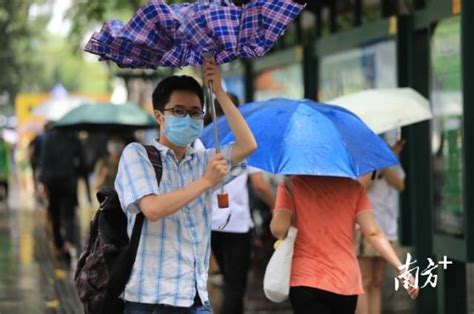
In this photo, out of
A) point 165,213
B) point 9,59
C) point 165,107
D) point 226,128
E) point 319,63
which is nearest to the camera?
point 165,213

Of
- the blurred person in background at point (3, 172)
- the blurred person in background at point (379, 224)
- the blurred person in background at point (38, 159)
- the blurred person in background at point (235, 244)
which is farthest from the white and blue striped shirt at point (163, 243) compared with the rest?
the blurred person in background at point (3, 172)

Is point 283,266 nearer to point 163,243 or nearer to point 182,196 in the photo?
point 163,243

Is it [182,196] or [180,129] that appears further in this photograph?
[180,129]

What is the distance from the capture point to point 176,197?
4188mm

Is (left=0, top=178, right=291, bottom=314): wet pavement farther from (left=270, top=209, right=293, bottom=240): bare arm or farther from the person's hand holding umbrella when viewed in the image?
the person's hand holding umbrella

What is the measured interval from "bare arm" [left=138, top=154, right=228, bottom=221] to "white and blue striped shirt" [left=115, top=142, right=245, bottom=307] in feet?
0.23

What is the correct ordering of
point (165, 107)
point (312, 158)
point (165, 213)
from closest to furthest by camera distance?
point (165, 213), point (165, 107), point (312, 158)

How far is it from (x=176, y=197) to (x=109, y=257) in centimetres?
41

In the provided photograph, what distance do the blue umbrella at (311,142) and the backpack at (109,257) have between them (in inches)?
41.8

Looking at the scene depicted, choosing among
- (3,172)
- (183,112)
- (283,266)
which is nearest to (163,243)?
(183,112)

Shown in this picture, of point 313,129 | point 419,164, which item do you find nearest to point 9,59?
point 419,164

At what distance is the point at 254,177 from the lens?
7.88 m

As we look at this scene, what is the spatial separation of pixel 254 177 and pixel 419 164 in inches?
59.3

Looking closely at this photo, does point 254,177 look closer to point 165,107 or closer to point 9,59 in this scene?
point 165,107
